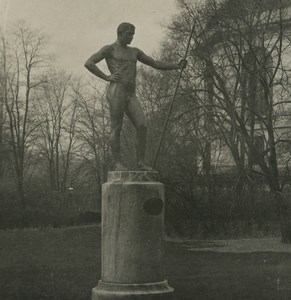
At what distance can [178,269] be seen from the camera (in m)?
12.8

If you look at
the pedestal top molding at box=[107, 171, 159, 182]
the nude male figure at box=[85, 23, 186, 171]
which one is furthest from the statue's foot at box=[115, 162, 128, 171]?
the pedestal top molding at box=[107, 171, 159, 182]

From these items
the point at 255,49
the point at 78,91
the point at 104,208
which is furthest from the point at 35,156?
the point at 104,208

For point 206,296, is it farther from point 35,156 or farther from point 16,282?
point 35,156

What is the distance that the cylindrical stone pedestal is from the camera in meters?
7.50

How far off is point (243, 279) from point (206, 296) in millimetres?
2119

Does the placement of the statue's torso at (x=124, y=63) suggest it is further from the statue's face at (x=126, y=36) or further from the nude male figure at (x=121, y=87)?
the statue's face at (x=126, y=36)

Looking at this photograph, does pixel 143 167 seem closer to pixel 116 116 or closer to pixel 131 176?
pixel 131 176

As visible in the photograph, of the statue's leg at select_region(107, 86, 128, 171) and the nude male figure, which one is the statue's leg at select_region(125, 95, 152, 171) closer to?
the nude male figure

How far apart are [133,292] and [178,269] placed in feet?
18.0

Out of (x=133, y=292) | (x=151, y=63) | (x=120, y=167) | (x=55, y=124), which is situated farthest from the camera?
→ (x=55, y=124)

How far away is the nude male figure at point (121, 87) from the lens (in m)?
8.18

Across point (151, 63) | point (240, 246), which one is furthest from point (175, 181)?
point (151, 63)

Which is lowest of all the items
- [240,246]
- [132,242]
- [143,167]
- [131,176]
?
[132,242]

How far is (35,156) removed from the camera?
152ft
